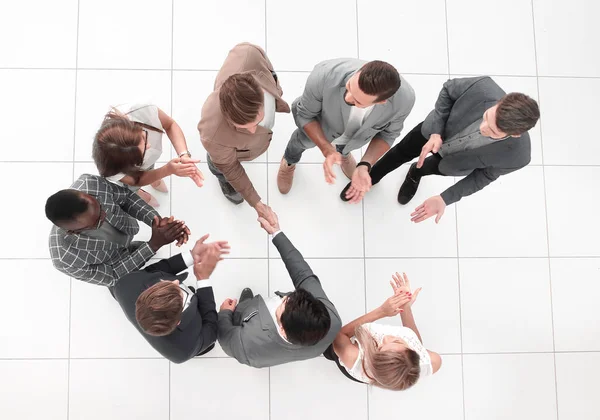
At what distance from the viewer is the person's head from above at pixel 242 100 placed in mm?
1660

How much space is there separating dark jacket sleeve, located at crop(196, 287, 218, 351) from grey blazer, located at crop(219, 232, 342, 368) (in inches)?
2.5

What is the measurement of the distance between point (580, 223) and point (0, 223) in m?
4.24

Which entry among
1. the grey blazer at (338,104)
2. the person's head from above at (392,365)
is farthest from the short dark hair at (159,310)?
the grey blazer at (338,104)

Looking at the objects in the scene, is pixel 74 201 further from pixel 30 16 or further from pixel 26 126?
pixel 30 16

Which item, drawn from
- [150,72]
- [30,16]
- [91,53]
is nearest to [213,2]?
[150,72]

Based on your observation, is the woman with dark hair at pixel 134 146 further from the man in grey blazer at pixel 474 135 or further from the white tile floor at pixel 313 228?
the man in grey blazer at pixel 474 135

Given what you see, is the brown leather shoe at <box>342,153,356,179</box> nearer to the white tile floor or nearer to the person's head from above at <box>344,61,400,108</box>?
the white tile floor

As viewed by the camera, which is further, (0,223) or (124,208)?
(0,223)

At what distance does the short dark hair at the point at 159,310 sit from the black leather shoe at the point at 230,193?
3.32 ft

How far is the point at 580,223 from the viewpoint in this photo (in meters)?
3.02

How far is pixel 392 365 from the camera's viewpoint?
1.82 m

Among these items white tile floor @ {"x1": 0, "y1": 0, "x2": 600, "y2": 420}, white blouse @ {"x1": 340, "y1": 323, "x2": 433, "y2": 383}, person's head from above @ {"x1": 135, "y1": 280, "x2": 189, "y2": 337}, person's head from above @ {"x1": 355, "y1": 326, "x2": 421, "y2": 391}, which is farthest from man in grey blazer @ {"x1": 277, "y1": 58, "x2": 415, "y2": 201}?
person's head from above @ {"x1": 135, "y1": 280, "x2": 189, "y2": 337}

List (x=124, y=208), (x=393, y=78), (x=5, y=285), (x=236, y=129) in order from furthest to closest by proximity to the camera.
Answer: (x=5, y=285), (x=124, y=208), (x=236, y=129), (x=393, y=78)

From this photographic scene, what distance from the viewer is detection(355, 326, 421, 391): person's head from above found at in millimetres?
1828
